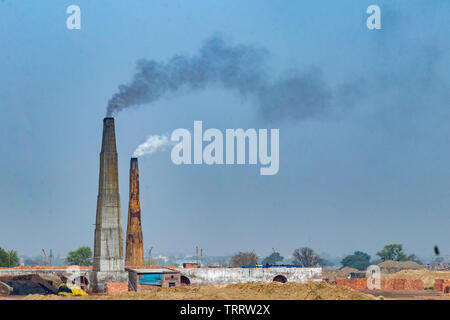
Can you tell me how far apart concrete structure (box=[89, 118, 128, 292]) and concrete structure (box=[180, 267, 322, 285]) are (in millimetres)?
10086

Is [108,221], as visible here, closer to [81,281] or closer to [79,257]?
[81,281]

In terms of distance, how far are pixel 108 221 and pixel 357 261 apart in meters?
142

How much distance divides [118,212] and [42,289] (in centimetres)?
914

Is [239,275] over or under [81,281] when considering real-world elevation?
under

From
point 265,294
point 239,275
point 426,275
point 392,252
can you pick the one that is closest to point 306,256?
point 392,252

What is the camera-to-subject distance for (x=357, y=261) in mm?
180375

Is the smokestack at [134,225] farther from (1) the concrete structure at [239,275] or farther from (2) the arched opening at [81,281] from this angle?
(2) the arched opening at [81,281]

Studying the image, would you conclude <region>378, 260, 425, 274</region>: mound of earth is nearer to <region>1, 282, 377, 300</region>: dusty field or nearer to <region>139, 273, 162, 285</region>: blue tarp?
<region>139, 273, 162, 285</region>: blue tarp

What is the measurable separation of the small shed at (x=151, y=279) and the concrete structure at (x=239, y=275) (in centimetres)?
401

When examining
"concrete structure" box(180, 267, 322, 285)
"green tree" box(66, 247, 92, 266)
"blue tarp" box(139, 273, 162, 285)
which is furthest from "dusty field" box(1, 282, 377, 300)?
"green tree" box(66, 247, 92, 266)

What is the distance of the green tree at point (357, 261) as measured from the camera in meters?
175
